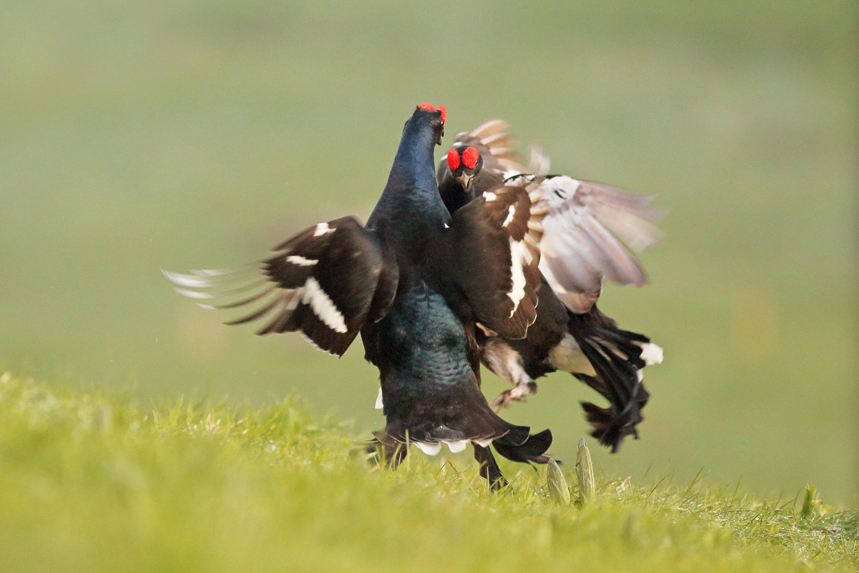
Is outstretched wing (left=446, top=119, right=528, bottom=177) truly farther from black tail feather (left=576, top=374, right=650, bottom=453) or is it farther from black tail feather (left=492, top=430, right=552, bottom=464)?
black tail feather (left=492, top=430, right=552, bottom=464)

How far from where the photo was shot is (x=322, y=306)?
15.1 ft

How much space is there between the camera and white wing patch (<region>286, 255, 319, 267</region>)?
14.7 ft

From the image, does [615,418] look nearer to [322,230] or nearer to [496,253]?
[496,253]

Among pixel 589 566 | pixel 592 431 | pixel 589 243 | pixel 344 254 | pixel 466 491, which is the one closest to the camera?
pixel 589 566

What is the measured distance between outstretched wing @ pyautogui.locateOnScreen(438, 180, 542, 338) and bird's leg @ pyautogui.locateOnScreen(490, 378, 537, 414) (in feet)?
3.55

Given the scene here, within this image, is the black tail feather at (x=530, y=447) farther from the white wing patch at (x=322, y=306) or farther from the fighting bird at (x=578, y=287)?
the white wing patch at (x=322, y=306)

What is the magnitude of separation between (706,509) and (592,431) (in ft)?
3.78

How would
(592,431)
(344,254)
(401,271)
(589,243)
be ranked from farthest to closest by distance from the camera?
(592,431), (589,243), (401,271), (344,254)

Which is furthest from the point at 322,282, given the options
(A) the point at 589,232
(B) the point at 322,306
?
(A) the point at 589,232

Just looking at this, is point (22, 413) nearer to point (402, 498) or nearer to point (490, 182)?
point (402, 498)

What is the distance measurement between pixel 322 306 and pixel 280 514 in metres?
2.08

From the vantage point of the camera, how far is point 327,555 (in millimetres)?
2350

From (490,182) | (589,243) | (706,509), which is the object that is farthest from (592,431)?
(490,182)

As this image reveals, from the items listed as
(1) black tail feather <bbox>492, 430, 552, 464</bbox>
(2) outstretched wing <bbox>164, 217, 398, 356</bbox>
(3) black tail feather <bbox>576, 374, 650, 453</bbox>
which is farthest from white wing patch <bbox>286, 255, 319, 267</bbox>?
(3) black tail feather <bbox>576, 374, 650, 453</bbox>
